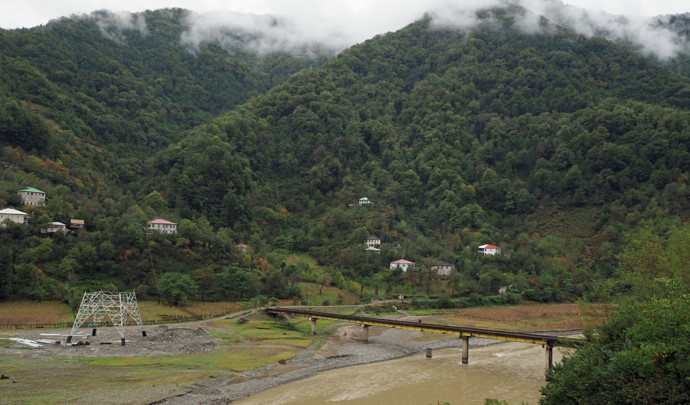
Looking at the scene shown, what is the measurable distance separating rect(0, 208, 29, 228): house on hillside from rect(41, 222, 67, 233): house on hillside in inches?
111

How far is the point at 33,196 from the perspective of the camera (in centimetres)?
8119

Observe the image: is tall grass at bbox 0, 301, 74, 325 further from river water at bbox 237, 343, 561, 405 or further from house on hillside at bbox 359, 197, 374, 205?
house on hillside at bbox 359, 197, 374, 205

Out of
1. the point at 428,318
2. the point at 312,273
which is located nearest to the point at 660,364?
the point at 428,318

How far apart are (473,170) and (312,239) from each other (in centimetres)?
5809

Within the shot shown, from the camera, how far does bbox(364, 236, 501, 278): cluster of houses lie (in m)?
106

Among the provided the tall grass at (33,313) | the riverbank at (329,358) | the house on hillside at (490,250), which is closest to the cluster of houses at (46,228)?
the tall grass at (33,313)

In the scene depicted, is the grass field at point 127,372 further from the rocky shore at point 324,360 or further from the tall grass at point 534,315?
the tall grass at point 534,315

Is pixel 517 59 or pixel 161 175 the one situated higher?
pixel 517 59

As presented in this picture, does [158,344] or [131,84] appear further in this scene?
[131,84]

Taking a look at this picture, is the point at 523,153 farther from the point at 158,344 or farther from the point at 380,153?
the point at 158,344

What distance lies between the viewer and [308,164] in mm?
148625

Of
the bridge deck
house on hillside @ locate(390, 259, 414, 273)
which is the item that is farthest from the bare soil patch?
house on hillside @ locate(390, 259, 414, 273)

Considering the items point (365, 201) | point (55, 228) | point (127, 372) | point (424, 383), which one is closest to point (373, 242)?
point (365, 201)

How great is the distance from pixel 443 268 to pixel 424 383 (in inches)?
2640
